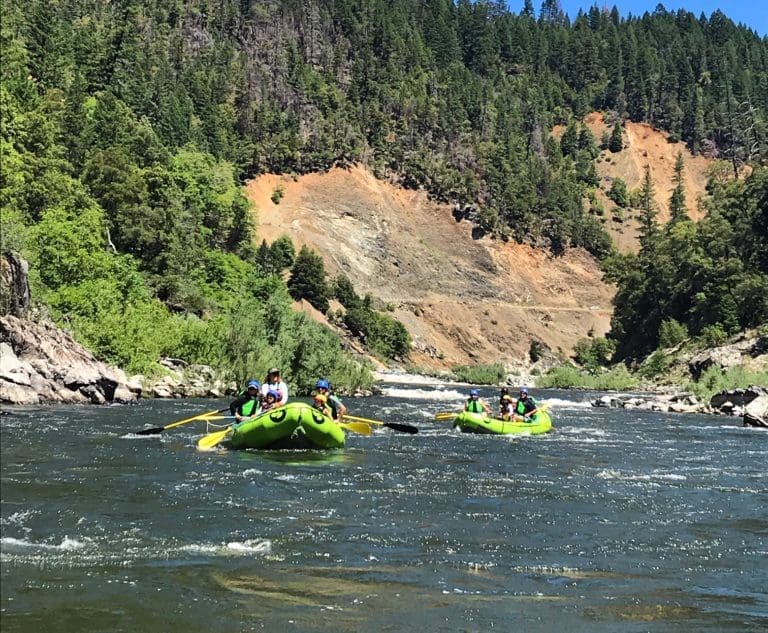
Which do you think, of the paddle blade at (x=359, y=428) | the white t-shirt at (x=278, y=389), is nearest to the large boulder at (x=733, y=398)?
the paddle blade at (x=359, y=428)

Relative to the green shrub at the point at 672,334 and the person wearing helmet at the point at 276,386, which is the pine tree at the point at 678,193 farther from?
the person wearing helmet at the point at 276,386

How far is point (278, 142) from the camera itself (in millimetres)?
110875

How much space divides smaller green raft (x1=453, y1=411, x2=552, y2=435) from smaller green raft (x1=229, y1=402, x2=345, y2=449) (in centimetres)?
788

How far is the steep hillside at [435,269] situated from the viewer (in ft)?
Answer: 334

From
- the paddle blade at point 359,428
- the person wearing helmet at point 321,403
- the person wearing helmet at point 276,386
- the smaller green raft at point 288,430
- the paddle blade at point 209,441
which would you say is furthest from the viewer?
the paddle blade at point 359,428

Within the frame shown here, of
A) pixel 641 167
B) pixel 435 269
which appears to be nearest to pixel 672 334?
pixel 435 269

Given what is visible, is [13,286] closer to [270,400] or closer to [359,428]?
[359,428]

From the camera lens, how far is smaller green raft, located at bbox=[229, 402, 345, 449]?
18.1 meters

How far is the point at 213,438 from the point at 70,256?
2648 centimetres

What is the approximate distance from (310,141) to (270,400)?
97.1 metres

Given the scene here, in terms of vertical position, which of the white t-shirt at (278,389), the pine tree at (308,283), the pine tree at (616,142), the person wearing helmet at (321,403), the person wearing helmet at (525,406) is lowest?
the person wearing helmet at (525,406)

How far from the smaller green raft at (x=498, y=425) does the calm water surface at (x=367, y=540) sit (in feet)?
19.9

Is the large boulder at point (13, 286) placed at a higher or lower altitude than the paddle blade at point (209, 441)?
higher

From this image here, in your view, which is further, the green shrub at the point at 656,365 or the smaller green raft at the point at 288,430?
the green shrub at the point at 656,365
